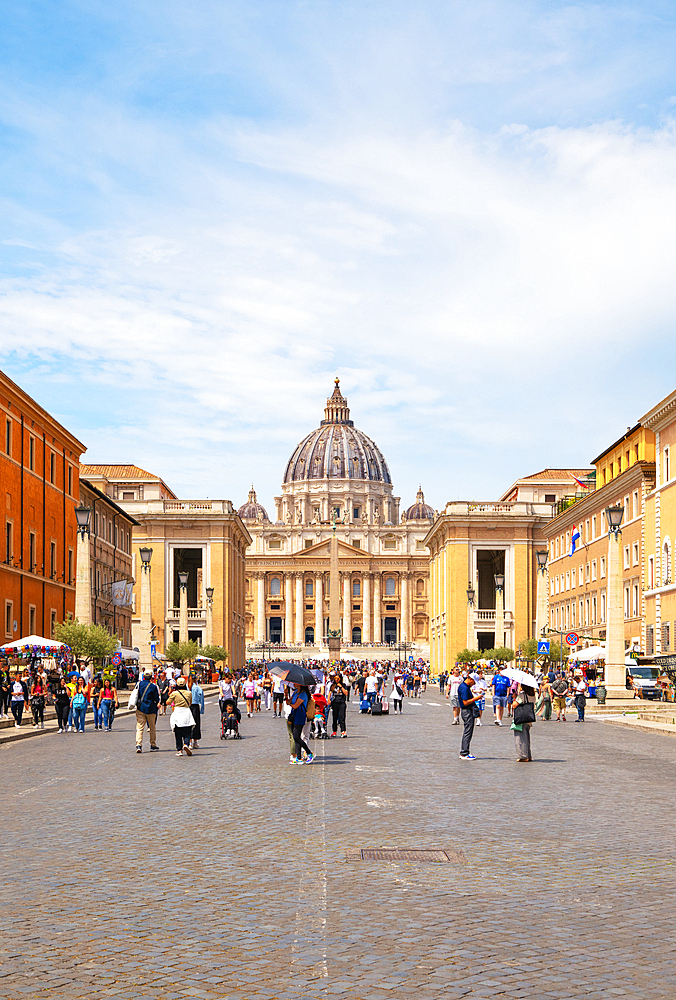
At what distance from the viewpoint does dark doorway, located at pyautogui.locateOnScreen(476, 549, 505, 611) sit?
120m

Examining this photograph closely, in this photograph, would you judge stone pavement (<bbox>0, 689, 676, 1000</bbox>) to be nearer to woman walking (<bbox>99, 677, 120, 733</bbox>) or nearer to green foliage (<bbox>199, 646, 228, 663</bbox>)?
woman walking (<bbox>99, 677, 120, 733</bbox>)

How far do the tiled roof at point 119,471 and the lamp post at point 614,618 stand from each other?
7934 cm

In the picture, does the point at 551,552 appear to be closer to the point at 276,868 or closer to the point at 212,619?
the point at 212,619

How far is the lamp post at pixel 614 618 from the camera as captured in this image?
42.7 meters

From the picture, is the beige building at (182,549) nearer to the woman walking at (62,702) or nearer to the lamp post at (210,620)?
the lamp post at (210,620)

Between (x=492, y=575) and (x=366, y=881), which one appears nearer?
(x=366, y=881)

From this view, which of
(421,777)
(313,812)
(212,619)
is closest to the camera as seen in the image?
(313,812)

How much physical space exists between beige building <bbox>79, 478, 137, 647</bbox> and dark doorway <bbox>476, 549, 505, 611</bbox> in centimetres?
4238

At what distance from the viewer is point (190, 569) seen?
13075cm

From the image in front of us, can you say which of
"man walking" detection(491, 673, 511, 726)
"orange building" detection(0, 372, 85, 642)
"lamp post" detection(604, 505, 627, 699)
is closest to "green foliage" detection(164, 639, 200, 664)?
"orange building" detection(0, 372, 85, 642)

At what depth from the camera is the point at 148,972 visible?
7105 millimetres

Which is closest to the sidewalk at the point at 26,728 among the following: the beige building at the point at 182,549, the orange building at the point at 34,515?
the orange building at the point at 34,515

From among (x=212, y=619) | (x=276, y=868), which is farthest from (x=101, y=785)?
(x=212, y=619)

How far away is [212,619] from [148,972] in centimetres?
10458
